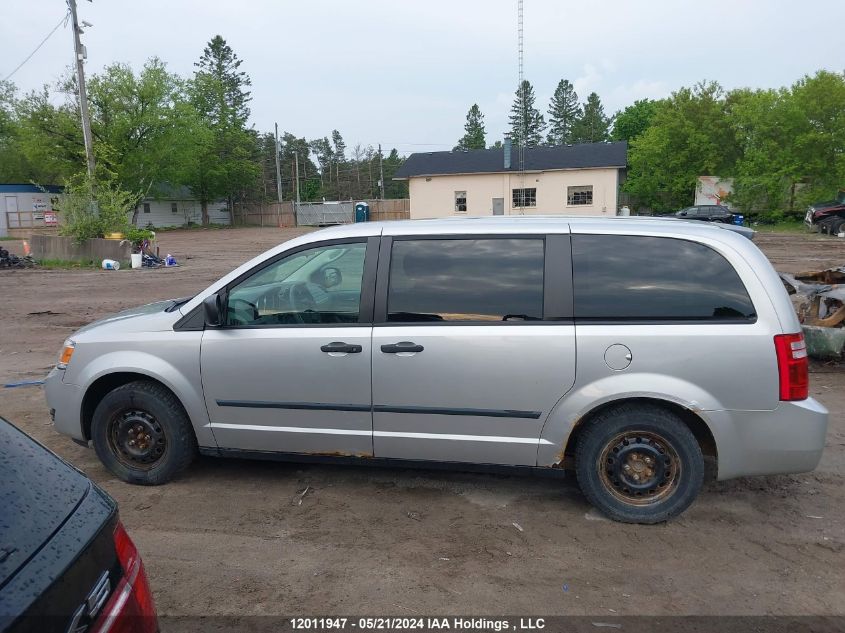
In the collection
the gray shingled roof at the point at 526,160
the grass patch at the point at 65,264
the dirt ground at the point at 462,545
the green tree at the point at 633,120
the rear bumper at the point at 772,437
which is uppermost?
the green tree at the point at 633,120

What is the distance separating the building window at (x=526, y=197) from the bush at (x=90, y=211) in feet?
95.3

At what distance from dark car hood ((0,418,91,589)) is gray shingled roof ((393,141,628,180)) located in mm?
44385

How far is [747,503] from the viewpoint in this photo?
422 cm

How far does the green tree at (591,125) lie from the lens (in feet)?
300

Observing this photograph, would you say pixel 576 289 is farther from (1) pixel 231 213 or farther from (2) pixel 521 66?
(1) pixel 231 213

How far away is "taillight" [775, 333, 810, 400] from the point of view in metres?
3.65

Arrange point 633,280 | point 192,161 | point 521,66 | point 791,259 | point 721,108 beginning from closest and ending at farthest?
1. point 633,280
2. point 521,66
3. point 791,259
4. point 721,108
5. point 192,161

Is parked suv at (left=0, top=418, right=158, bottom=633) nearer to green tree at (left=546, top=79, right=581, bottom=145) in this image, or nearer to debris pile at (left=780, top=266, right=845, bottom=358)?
debris pile at (left=780, top=266, right=845, bottom=358)

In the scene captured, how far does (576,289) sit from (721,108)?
45445mm

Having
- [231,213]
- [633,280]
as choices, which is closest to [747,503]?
[633,280]

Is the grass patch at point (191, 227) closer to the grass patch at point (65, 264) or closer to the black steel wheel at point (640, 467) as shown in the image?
the grass patch at point (65, 264)

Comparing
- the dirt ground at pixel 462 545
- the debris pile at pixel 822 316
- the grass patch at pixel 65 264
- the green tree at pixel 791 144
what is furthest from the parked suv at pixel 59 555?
the green tree at pixel 791 144

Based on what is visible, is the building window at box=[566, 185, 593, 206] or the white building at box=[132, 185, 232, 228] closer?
the building window at box=[566, 185, 593, 206]

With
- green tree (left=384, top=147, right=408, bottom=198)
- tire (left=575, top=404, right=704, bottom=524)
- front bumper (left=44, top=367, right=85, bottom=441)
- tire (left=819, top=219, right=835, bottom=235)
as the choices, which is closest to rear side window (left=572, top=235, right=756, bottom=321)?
tire (left=575, top=404, right=704, bottom=524)
